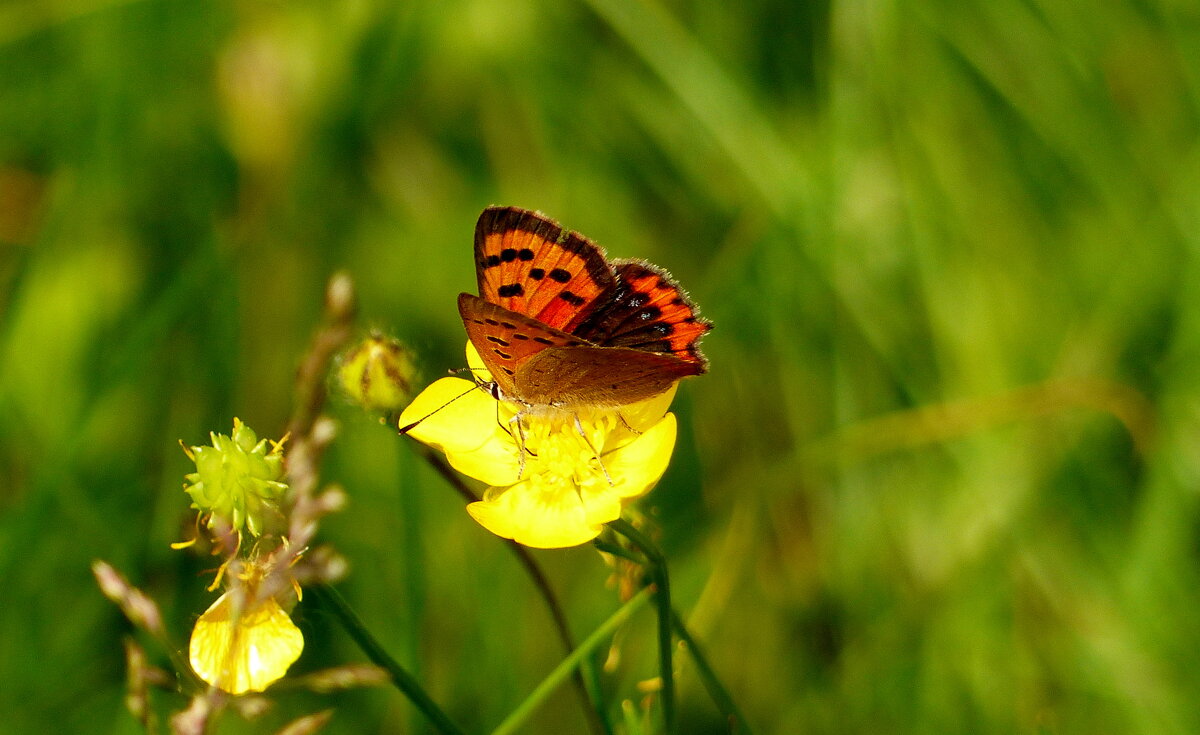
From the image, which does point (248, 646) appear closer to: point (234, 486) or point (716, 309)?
point (234, 486)

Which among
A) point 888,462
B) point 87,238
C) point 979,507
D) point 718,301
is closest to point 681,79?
point 718,301

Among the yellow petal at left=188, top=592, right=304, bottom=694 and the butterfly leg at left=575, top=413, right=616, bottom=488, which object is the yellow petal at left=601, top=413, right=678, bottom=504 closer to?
the butterfly leg at left=575, top=413, right=616, bottom=488

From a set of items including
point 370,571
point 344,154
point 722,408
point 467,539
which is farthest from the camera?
point 344,154

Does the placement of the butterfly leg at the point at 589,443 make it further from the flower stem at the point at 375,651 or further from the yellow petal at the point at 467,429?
the flower stem at the point at 375,651

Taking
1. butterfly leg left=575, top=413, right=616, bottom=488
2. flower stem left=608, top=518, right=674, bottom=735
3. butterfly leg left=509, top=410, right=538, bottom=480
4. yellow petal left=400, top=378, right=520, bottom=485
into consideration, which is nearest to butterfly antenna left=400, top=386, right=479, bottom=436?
yellow petal left=400, top=378, right=520, bottom=485

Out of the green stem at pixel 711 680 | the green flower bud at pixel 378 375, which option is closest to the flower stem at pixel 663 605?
the green stem at pixel 711 680

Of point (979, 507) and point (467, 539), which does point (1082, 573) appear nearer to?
point (979, 507)
